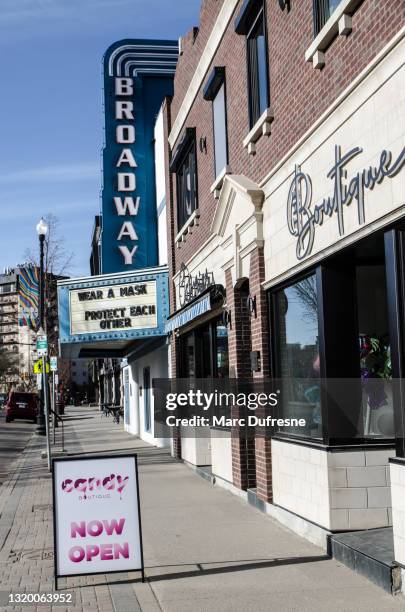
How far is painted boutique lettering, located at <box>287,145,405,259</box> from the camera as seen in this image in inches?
261

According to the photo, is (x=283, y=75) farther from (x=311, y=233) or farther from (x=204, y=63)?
(x=204, y=63)

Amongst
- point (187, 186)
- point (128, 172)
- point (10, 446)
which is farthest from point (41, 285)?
point (187, 186)

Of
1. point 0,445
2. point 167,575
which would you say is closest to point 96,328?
point 0,445

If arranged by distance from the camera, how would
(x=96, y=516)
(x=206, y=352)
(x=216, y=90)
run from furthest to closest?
(x=206, y=352), (x=216, y=90), (x=96, y=516)

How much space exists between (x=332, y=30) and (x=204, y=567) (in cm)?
530

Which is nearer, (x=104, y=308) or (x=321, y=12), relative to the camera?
(x=321, y=12)

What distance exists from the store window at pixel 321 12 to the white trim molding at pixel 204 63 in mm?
3743

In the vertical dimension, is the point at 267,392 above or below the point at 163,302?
below

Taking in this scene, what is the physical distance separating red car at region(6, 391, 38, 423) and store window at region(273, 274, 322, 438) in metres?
37.2

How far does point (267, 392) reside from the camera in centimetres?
1060

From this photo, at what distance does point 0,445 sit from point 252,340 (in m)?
18.8

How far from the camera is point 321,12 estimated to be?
8.22m

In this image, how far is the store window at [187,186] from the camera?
16188mm

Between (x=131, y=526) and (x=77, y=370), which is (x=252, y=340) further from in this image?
(x=77, y=370)
